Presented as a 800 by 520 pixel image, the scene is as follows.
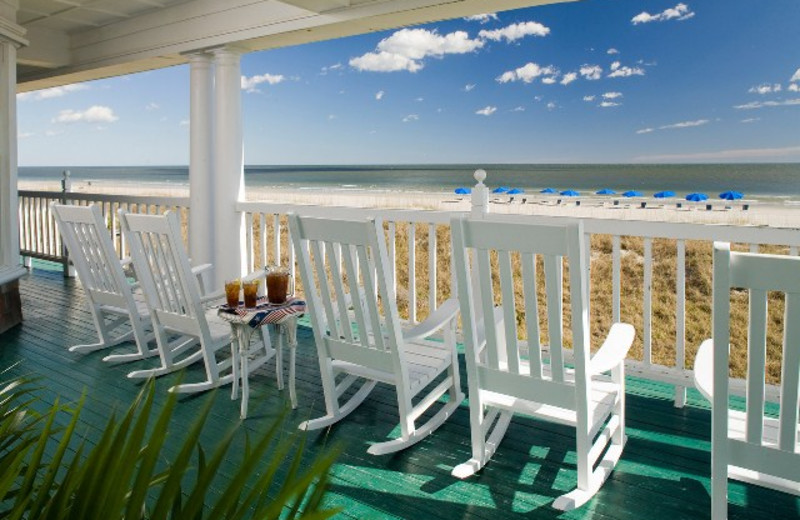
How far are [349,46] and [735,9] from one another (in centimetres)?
2301

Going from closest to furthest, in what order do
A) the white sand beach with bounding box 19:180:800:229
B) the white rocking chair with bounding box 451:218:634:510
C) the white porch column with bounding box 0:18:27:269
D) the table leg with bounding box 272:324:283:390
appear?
the white rocking chair with bounding box 451:218:634:510
the table leg with bounding box 272:324:283:390
the white porch column with bounding box 0:18:27:269
the white sand beach with bounding box 19:180:800:229

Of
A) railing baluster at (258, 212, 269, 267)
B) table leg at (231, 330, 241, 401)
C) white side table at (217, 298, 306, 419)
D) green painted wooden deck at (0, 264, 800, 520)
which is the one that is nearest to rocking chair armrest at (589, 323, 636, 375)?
Answer: green painted wooden deck at (0, 264, 800, 520)

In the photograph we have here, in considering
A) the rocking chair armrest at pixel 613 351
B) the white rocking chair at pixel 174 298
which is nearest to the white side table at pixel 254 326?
the white rocking chair at pixel 174 298

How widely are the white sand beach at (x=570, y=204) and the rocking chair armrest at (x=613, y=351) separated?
22.2 m

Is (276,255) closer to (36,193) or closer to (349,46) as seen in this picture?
(36,193)

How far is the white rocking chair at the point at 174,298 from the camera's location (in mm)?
3584

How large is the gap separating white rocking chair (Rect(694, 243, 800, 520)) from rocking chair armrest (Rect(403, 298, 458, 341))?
3.83 ft

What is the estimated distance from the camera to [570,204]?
29.8 m

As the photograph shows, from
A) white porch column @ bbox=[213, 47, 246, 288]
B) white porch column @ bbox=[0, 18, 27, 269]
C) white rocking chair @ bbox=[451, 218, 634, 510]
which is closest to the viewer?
white rocking chair @ bbox=[451, 218, 634, 510]

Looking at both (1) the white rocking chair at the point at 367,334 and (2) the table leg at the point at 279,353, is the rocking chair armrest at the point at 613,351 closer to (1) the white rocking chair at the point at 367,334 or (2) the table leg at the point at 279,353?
(1) the white rocking chair at the point at 367,334

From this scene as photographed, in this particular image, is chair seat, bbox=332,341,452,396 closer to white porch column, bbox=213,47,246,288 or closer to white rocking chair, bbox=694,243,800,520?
white rocking chair, bbox=694,243,800,520

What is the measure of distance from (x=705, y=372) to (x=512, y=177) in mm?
37316

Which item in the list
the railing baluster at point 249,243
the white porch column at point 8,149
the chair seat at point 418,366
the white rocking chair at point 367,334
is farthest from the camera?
the railing baluster at point 249,243

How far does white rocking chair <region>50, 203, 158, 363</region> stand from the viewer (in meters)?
4.05
